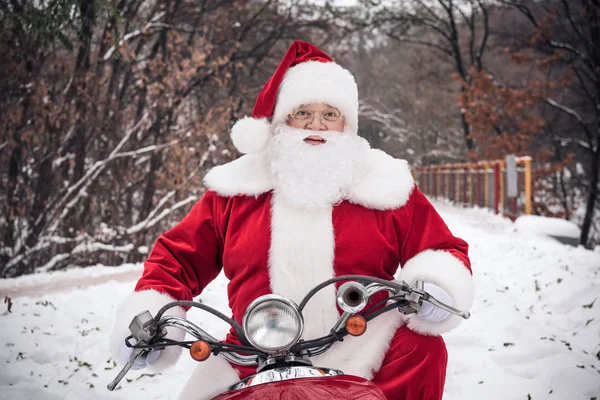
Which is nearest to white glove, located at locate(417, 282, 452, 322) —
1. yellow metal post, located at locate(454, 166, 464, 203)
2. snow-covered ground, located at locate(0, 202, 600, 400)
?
snow-covered ground, located at locate(0, 202, 600, 400)

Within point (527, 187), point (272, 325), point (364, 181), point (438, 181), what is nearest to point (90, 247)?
point (364, 181)

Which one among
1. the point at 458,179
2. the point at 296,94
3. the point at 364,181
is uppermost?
the point at 296,94

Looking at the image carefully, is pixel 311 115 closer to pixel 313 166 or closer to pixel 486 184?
pixel 313 166

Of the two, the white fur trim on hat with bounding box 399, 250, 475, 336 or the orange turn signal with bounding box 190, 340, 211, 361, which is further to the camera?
the white fur trim on hat with bounding box 399, 250, 475, 336

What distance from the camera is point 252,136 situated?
2.57m

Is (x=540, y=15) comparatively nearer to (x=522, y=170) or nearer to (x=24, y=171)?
(x=522, y=170)

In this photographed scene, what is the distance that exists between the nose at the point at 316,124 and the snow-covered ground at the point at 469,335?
1790mm

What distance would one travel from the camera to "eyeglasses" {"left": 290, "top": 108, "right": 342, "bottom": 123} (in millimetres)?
2541

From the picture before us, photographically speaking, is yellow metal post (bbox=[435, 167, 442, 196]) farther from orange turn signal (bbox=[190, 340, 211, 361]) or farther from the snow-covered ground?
orange turn signal (bbox=[190, 340, 211, 361])

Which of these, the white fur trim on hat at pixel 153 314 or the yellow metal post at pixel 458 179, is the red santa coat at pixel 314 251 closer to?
the white fur trim on hat at pixel 153 314

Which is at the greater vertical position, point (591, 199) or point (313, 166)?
point (313, 166)

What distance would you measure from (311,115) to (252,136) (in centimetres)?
29

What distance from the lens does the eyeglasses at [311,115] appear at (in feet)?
8.34

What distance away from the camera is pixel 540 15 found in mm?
13164
